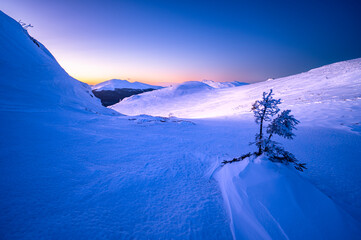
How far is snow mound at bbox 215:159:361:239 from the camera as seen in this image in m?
2.18

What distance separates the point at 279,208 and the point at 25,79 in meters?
11.2

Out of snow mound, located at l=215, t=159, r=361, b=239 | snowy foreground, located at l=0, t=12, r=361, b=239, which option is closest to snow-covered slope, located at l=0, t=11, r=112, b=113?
snowy foreground, located at l=0, t=12, r=361, b=239

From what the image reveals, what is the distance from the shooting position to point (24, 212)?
220 centimetres

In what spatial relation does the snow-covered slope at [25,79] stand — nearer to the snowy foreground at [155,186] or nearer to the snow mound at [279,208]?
the snowy foreground at [155,186]

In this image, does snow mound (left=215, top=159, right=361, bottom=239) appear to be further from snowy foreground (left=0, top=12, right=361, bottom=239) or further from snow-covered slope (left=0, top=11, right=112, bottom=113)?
snow-covered slope (left=0, top=11, right=112, bottom=113)

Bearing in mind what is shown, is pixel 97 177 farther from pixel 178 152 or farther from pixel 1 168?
pixel 178 152

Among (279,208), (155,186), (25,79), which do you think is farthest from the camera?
(25,79)

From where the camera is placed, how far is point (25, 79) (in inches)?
271

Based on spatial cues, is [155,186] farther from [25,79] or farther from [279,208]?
[25,79]

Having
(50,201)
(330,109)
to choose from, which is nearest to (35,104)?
(50,201)

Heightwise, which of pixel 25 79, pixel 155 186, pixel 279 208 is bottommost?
pixel 155 186

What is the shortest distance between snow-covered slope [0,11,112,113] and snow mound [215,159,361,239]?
848cm

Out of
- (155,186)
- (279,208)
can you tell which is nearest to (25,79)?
(155,186)

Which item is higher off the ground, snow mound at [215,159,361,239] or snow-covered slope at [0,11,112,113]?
snow-covered slope at [0,11,112,113]
